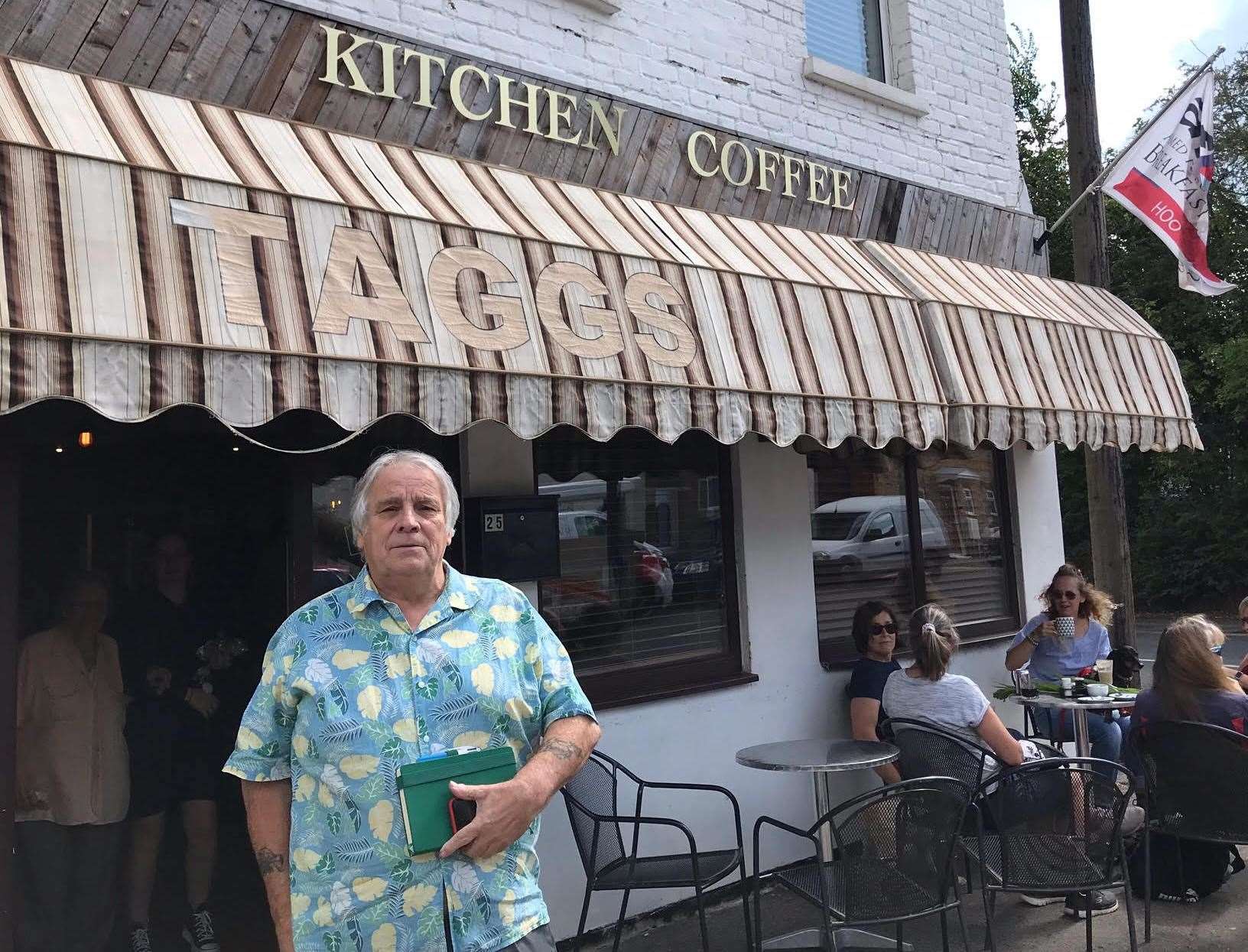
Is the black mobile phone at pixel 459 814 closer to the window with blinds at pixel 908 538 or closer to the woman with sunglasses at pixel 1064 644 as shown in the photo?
the window with blinds at pixel 908 538

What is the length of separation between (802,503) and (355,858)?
13.6 feet

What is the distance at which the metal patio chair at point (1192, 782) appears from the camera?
448 centimetres

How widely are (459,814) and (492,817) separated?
7 cm

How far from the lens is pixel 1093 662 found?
6312 mm

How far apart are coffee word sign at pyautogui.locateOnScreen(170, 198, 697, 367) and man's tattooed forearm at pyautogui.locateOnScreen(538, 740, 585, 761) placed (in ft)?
5.18

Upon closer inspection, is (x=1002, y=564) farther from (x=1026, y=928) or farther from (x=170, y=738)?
(x=170, y=738)

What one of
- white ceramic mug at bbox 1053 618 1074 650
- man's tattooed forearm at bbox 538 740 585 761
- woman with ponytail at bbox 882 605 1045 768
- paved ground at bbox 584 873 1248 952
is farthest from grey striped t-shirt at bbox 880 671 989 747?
man's tattooed forearm at bbox 538 740 585 761

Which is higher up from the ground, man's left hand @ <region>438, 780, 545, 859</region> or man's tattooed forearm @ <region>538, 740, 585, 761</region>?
Result: man's tattooed forearm @ <region>538, 740, 585, 761</region>

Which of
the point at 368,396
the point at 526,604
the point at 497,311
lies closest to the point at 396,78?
the point at 497,311

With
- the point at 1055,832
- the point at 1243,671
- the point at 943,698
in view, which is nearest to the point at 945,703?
the point at 943,698

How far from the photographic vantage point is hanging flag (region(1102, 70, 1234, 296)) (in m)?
6.83

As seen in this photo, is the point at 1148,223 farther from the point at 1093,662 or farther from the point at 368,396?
the point at 368,396

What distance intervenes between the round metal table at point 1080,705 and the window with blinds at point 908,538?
3.34 ft

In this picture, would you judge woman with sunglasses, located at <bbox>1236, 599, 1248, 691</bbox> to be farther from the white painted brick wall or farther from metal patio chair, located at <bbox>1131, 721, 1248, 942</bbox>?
the white painted brick wall
